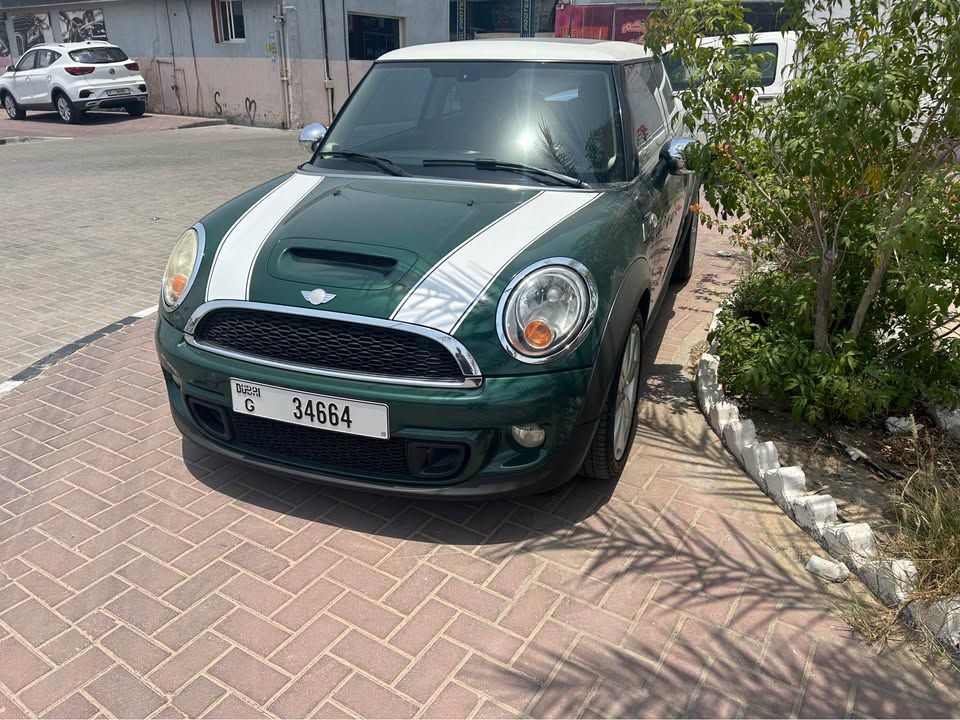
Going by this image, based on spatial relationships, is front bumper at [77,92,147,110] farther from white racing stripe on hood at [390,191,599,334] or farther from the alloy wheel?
the alloy wheel

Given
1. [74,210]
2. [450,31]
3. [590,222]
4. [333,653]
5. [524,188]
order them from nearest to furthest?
[333,653] < [590,222] < [524,188] < [74,210] < [450,31]

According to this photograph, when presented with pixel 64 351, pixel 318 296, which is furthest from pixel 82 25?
pixel 318 296

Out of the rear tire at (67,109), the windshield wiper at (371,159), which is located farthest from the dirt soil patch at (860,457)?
the rear tire at (67,109)

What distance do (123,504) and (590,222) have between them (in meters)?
2.18

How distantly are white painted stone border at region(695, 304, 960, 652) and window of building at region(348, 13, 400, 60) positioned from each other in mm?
14460

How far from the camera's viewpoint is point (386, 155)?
3729mm

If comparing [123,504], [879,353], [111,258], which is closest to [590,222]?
[879,353]

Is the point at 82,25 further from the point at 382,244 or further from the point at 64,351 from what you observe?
the point at 382,244

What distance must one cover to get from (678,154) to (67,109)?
1827 cm

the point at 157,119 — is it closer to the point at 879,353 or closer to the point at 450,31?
the point at 450,31

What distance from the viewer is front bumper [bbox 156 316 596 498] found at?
8.45 feet

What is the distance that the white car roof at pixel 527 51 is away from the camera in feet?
12.6

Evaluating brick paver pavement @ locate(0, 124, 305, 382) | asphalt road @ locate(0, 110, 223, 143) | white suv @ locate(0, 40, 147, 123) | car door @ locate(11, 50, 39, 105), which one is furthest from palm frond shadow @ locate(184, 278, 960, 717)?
car door @ locate(11, 50, 39, 105)

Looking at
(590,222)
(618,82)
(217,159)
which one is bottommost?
(217,159)
